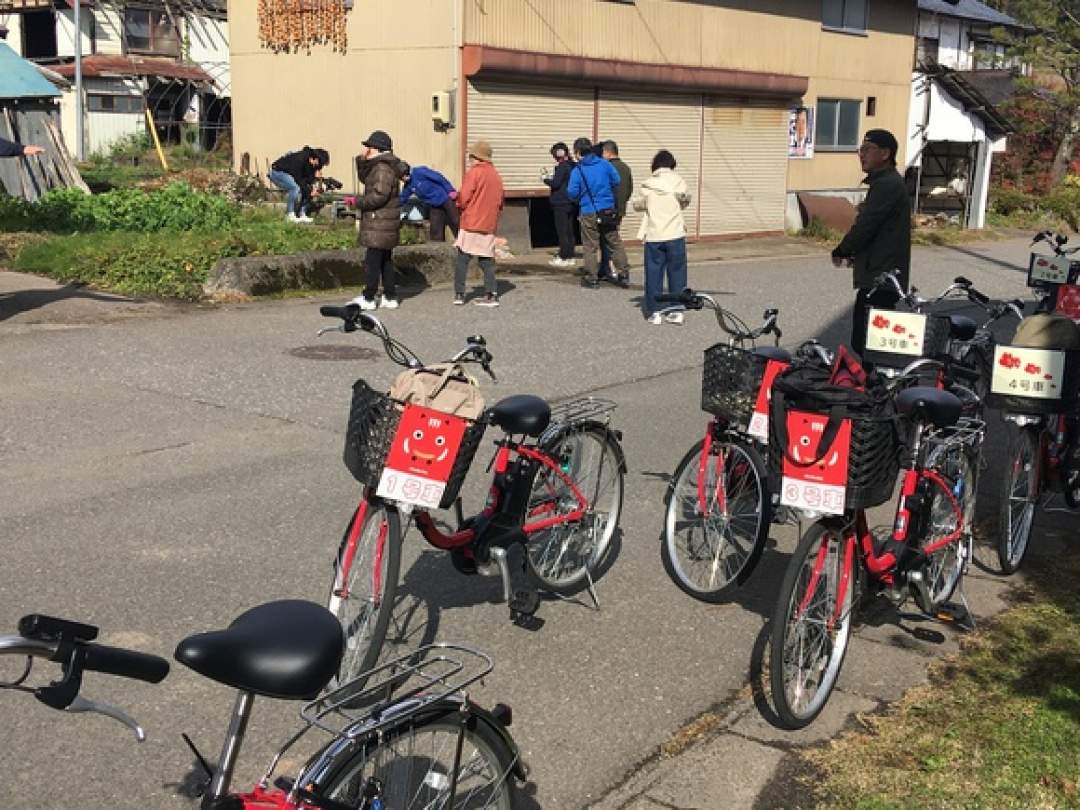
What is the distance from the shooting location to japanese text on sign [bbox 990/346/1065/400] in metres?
6.06

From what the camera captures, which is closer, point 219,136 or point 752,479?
point 752,479

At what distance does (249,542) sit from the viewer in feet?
20.0

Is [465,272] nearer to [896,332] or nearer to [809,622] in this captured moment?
[896,332]

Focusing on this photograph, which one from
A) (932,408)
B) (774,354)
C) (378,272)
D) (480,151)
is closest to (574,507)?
(774,354)

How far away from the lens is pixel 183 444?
7.89m

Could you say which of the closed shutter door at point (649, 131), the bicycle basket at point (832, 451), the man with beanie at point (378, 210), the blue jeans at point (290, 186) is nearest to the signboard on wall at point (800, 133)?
the closed shutter door at point (649, 131)

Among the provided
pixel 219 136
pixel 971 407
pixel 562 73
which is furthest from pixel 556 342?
pixel 219 136

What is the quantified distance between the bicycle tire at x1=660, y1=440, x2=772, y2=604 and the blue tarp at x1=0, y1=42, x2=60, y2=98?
628 inches

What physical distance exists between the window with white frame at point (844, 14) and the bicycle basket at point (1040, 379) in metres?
21.5

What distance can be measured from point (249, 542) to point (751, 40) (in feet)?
66.2

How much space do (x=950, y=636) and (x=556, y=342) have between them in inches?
285

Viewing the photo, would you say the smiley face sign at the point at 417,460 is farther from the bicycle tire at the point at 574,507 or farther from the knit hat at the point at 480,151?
the knit hat at the point at 480,151

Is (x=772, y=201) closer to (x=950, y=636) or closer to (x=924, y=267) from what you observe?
(x=924, y=267)

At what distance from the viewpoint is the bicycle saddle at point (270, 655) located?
2410 millimetres
